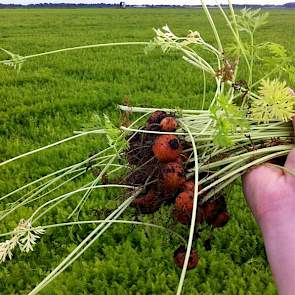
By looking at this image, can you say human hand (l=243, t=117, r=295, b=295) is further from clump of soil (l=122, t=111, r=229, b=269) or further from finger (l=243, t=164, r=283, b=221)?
clump of soil (l=122, t=111, r=229, b=269)

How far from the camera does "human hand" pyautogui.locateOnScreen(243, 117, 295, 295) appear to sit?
1.36 m

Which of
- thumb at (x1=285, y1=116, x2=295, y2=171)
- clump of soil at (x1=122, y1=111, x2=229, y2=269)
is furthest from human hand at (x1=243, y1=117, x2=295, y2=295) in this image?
clump of soil at (x1=122, y1=111, x2=229, y2=269)

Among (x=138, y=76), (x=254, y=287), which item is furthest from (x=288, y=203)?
(x=138, y=76)

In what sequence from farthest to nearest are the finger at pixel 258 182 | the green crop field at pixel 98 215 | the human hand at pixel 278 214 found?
the green crop field at pixel 98 215 → the finger at pixel 258 182 → the human hand at pixel 278 214

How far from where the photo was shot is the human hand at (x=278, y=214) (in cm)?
136

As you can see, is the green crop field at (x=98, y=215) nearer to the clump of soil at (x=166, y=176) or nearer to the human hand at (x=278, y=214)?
the clump of soil at (x=166, y=176)

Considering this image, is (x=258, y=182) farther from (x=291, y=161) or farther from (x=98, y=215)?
(x=98, y=215)

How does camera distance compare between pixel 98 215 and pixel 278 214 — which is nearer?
pixel 278 214

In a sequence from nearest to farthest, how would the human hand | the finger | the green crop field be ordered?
the human hand, the finger, the green crop field

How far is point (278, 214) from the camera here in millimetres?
1409

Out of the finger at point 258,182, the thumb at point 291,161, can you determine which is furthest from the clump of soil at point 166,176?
the thumb at point 291,161

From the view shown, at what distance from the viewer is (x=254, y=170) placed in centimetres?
154

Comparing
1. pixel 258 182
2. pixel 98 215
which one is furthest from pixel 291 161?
pixel 98 215

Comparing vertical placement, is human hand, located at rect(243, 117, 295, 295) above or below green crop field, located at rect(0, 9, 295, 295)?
above
